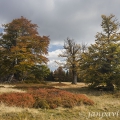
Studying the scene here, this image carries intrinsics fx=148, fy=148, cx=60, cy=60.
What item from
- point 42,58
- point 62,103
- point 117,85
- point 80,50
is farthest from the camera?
point 80,50

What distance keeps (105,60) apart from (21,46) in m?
13.5

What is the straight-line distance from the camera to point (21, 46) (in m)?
24.0

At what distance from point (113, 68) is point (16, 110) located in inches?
472

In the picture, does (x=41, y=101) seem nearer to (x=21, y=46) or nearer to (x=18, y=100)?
(x=18, y=100)

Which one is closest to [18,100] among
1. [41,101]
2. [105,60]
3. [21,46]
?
[41,101]

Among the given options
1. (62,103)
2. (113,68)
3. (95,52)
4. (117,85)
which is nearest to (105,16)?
(95,52)

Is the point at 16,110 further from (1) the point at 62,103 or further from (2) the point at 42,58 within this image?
(2) the point at 42,58

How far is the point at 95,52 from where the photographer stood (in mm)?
17953

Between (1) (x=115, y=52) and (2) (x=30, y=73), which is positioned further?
(2) (x=30, y=73)

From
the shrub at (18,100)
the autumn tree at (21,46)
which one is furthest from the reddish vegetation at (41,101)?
the autumn tree at (21,46)

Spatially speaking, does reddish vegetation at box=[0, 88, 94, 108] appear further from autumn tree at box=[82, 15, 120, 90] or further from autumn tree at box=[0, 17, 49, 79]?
autumn tree at box=[0, 17, 49, 79]

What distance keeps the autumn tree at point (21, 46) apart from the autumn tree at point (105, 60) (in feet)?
33.6

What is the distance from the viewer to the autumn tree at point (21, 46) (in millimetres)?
24156

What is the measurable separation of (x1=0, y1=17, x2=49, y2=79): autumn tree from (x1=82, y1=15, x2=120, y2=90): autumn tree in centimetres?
1024
